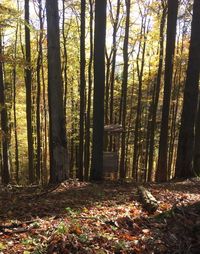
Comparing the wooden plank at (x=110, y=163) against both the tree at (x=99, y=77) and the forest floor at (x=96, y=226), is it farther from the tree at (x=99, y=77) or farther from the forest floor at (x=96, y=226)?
the forest floor at (x=96, y=226)

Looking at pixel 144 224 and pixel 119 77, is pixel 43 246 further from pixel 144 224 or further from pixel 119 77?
pixel 119 77

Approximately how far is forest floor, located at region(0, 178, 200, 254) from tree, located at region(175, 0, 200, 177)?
3.65 m

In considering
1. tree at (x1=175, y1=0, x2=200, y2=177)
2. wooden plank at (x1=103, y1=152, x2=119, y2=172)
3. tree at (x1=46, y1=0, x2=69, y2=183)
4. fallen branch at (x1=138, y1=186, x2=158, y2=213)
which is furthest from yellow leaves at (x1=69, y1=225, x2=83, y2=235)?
tree at (x1=175, y1=0, x2=200, y2=177)

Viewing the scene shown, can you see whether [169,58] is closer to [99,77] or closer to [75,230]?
[99,77]

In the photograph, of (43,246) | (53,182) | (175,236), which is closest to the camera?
(43,246)

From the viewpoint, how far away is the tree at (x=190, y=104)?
9.75 m

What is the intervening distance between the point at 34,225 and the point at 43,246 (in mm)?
880

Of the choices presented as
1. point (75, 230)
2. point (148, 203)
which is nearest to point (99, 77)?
point (148, 203)

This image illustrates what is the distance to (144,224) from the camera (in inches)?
179

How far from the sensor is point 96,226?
4.34 metres

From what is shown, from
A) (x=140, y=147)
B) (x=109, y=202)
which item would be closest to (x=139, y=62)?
(x=140, y=147)

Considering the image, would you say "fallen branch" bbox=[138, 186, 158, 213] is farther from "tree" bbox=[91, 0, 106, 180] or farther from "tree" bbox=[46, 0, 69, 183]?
A: "tree" bbox=[91, 0, 106, 180]

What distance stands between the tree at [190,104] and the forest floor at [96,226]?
3.65 metres

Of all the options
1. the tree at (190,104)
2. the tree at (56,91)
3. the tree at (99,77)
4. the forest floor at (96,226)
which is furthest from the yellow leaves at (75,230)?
the tree at (190,104)
